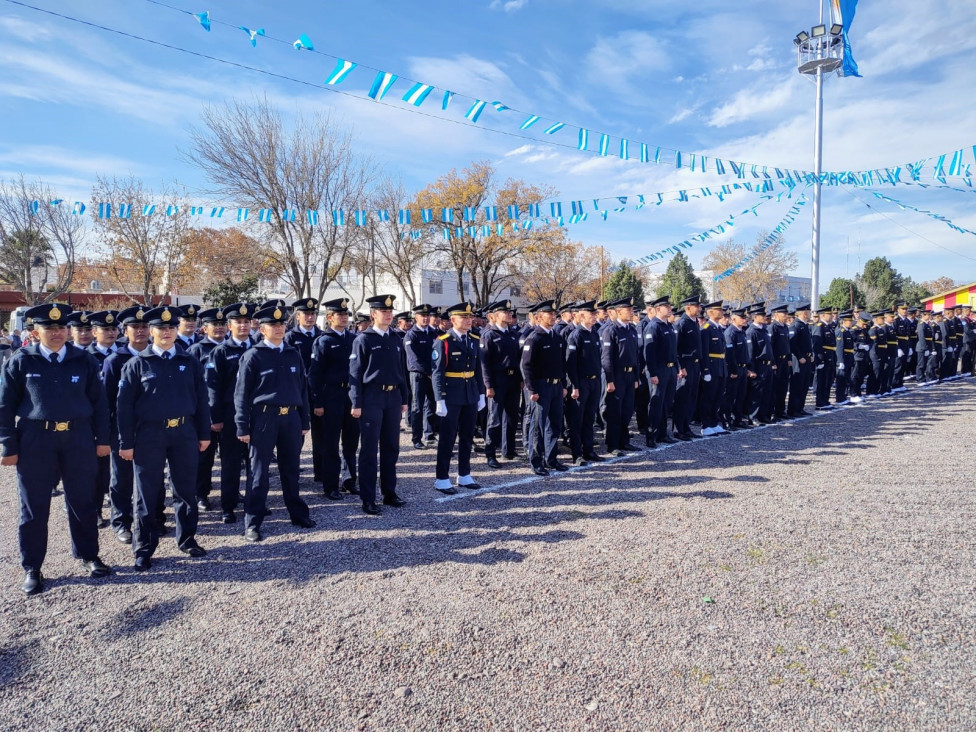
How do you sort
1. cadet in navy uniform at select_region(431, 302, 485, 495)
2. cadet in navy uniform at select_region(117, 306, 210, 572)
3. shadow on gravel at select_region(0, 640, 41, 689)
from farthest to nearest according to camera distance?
cadet in navy uniform at select_region(431, 302, 485, 495), cadet in navy uniform at select_region(117, 306, 210, 572), shadow on gravel at select_region(0, 640, 41, 689)

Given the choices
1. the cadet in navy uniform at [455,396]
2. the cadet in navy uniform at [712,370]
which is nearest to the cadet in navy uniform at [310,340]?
the cadet in navy uniform at [455,396]

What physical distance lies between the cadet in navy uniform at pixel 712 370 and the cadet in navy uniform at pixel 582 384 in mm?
2594

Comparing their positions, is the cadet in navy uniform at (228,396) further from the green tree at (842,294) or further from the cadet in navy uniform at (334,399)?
the green tree at (842,294)

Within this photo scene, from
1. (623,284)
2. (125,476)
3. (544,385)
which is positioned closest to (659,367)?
(544,385)

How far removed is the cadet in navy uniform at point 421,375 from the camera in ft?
28.3

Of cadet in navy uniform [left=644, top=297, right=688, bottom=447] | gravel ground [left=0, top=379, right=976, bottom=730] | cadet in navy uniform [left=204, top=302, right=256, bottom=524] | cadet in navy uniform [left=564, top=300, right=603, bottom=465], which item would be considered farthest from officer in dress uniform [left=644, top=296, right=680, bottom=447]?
cadet in navy uniform [left=204, top=302, right=256, bottom=524]

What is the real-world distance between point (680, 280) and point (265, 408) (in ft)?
156

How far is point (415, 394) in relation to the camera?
948cm

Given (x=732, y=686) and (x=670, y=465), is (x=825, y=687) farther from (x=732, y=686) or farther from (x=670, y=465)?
(x=670, y=465)

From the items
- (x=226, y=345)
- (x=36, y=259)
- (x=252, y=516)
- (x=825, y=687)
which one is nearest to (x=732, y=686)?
(x=825, y=687)

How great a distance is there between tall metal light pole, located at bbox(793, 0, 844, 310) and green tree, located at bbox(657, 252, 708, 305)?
2860 centimetres

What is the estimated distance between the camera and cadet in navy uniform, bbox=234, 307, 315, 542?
5230 mm

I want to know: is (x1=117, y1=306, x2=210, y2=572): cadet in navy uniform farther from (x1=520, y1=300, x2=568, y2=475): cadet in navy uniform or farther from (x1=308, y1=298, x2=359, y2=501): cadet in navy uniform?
(x1=520, y1=300, x2=568, y2=475): cadet in navy uniform

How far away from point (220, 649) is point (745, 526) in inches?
167
